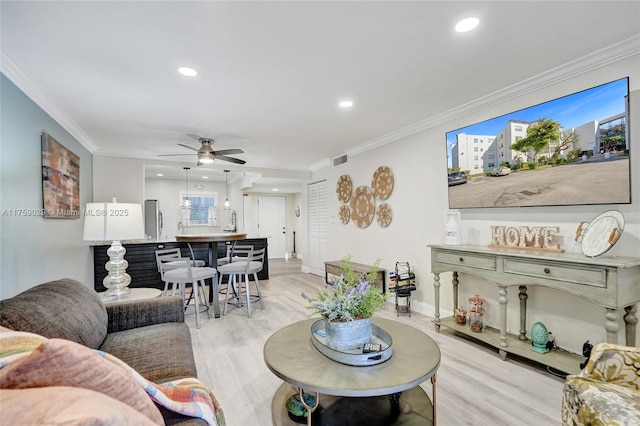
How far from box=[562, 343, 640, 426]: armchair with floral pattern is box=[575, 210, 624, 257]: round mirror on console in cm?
95

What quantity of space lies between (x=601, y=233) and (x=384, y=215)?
8.26 ft

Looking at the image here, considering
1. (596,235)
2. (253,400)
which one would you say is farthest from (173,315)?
(596,235)

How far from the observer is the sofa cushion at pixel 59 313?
1265 millimetres

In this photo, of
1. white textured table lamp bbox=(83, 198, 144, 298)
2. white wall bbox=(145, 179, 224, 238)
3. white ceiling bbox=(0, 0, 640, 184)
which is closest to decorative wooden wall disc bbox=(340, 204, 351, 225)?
white ceiling bbox=(0, 0, 640, 184)

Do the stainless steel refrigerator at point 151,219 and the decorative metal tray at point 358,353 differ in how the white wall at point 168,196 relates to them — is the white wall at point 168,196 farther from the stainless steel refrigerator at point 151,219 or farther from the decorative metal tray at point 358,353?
the decorative metal tray at point 358,353

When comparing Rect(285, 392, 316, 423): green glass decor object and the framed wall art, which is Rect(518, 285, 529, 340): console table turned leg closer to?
Rect(285, 392, 316, 423): green glass decor object

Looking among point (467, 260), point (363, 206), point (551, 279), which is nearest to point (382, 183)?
point (363, 206)

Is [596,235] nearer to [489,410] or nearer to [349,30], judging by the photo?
[489,410]

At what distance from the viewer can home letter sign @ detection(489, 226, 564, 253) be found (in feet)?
8.25

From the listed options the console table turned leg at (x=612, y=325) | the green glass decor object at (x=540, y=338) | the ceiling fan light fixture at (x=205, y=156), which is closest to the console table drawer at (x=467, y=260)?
the green glass decor object at (x=540, y=338)

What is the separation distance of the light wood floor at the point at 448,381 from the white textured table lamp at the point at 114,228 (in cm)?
98

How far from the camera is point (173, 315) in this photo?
2236 millimetres

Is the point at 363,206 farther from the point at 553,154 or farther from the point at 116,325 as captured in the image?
the point at 116,325

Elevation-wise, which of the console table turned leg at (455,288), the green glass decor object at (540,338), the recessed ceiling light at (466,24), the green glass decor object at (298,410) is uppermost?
the recessed ceiling light at (466,24)
